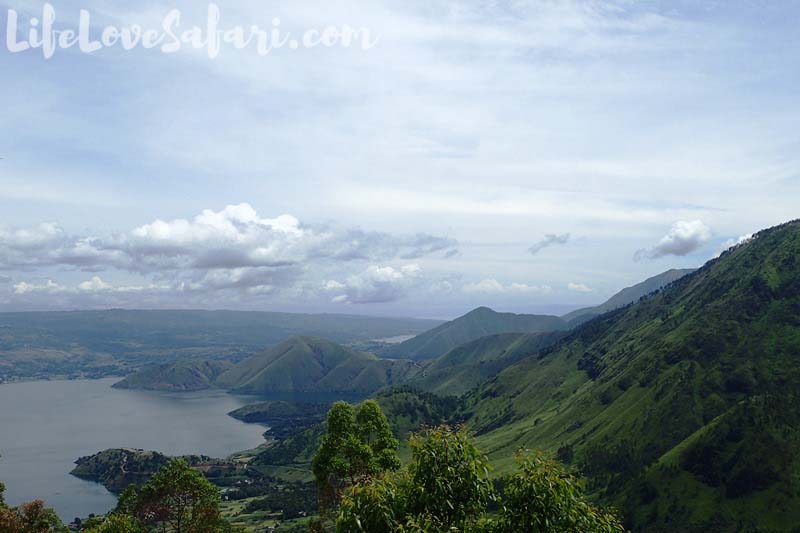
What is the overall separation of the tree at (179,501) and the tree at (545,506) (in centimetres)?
5067

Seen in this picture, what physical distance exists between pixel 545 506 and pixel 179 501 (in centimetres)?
5462

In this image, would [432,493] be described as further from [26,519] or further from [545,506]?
[26,519]

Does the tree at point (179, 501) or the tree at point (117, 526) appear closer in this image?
the tree at point (117, 526)

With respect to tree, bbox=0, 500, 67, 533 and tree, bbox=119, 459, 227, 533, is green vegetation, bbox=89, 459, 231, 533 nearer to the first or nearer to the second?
tree, bbox=119, 459, 227, 533

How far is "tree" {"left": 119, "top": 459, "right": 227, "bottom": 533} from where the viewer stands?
59041mm

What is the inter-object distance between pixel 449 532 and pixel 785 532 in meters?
194

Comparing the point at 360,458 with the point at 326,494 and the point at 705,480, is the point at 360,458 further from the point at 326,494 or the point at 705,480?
the point at 705,480

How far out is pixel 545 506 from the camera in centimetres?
1894

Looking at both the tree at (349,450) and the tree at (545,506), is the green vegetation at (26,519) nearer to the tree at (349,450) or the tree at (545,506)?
the tree at (349,450)

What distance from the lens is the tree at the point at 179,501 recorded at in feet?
194

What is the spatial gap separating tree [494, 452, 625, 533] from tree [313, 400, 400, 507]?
1042 inches

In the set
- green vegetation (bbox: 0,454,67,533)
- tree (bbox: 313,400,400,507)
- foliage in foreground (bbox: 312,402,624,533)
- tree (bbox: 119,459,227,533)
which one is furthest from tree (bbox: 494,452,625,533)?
green vegetation (bbox: 0,454,67,533)

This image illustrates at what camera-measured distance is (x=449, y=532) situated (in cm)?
1927

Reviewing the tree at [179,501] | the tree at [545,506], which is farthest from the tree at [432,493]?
the tree at [179,501]
